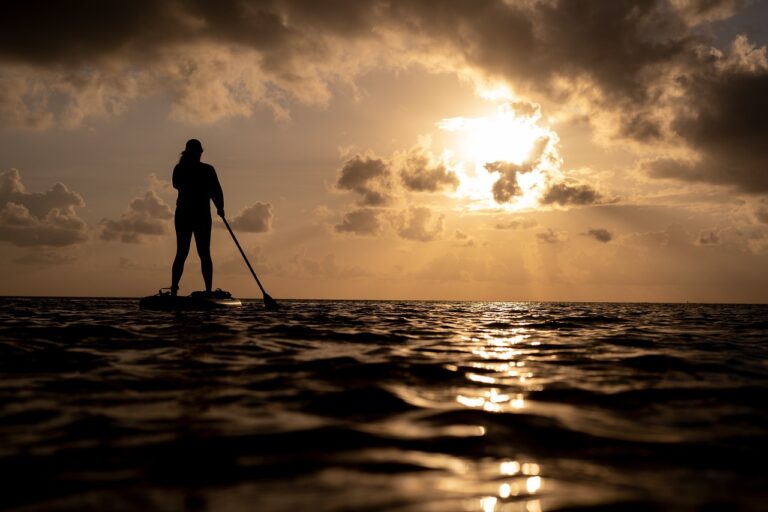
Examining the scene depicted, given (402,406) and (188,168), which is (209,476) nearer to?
(402,406)

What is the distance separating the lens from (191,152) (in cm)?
1302

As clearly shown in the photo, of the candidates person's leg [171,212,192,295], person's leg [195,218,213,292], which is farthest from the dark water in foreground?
person's leg [195,218,213,292]

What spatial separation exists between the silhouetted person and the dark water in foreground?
23.8 ft

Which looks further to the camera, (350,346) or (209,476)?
(350,346)

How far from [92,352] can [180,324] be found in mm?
3350

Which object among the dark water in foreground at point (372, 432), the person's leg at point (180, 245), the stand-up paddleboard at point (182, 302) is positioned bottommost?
the dark water in foreground at point (372, 432)

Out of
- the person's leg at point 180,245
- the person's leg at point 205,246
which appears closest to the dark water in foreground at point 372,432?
the person's leg at point 180,245

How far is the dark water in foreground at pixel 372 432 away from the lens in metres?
2.04

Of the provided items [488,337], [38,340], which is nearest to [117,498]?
[38,340]

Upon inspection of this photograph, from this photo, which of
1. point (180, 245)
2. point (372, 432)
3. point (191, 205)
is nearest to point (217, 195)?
point (191, 205)

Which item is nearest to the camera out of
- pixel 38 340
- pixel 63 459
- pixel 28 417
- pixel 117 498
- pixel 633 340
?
pixel 117 498

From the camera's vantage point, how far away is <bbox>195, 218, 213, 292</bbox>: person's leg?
13039mm

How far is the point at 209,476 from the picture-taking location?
7.22ft

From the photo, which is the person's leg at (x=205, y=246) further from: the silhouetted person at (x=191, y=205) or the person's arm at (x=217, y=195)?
the person's arm at (x=217, y=195)
